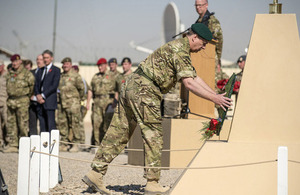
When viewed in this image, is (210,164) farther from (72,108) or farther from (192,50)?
(72,108)

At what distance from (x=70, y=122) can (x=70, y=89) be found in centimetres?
75

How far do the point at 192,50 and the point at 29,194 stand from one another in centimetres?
240

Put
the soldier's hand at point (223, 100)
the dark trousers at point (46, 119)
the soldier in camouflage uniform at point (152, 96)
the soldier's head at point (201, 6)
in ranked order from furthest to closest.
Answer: the dark trousers at point (46, 119) → the soldier's head at point (201, 6) → the soldier in camouflage uniform at point (152, 96) → the soldier's hand at point (223, 100)

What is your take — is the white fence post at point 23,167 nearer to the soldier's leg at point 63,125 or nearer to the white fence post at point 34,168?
the white fence post at point 34,168

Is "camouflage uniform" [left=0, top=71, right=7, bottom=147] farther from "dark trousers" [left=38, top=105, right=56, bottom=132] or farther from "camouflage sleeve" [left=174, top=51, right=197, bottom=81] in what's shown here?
"camouflage sleeve" [left=174, top=51, right=197, bottom=81]

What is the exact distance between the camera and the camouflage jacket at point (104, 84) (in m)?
12.4

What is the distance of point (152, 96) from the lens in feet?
19.4

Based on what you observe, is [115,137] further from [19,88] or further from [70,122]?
[70,122]

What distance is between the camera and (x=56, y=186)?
6941mm

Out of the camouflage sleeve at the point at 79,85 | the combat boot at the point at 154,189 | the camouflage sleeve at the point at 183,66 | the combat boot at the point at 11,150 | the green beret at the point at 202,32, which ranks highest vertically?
the green beret at the point at 202,32

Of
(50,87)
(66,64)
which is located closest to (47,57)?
(50,87)

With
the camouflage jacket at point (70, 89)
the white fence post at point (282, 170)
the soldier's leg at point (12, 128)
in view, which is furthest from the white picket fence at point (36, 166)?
the camouflage jacket at point (70, 89)

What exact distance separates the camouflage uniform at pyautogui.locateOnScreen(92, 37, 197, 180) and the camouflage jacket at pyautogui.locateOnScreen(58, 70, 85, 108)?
20.3ft

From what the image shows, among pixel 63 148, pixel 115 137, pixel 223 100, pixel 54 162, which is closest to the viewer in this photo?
pixel 223 100
